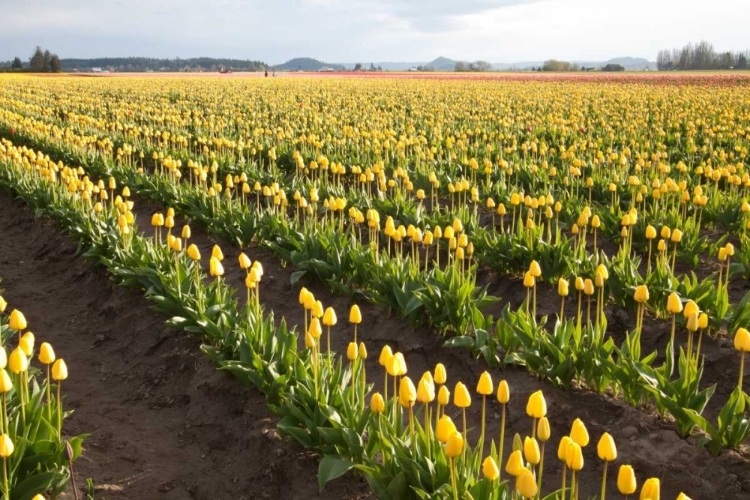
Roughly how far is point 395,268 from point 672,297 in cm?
251

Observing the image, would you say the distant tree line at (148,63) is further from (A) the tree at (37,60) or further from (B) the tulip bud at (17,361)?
(B) the tulip bud at (17,361)

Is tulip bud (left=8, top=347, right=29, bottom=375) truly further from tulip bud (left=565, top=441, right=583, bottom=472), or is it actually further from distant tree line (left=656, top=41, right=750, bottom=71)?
distant tree line (left=656, top=41, right=750, bottom=71)

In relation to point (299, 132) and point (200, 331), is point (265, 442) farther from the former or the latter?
point (299, 132)

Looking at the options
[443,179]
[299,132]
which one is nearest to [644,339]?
[443,179]

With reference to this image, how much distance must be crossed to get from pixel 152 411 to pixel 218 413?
0.59 m

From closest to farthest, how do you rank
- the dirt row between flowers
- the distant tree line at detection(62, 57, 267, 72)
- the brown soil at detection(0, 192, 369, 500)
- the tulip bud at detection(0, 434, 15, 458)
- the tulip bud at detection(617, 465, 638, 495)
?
1. the tulip bud at detection(617, 465, 638, 495)
2. the tulip bud at detection(0, 434, 15, 458)
3. the dirt row between flowers
4. the brown soil at detection(0, 192, 369, 500)
5. the distant tree line at detection(62, 57, 267, 72)

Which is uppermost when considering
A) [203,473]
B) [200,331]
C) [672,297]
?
[672,297]

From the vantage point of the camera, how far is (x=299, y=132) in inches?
668

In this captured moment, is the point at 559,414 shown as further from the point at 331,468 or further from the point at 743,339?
the point at 331,468

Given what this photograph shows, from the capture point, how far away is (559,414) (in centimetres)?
446

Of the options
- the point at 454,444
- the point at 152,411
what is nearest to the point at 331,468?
the point at 454,444

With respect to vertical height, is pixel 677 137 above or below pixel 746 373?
above

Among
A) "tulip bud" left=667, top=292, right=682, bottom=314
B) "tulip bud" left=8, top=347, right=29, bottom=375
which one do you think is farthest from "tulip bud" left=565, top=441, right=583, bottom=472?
"tulip bud" left=8, top=347, right=29, bottom=375

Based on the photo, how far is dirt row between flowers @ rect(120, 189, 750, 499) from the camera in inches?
150
